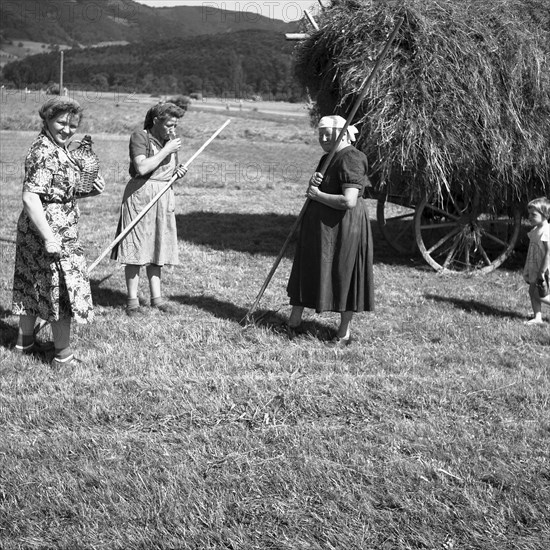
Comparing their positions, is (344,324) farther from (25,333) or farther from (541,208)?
(25,333)

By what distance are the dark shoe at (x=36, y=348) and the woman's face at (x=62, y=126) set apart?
155cm

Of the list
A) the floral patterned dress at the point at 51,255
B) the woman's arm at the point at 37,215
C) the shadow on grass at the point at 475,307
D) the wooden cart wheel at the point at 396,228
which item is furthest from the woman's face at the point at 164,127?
the shadow on grass at the point at 475,307

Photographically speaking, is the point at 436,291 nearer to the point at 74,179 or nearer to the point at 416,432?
the point at 416,432

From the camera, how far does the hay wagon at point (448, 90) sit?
740 centimetres

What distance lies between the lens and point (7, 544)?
3.06 metres

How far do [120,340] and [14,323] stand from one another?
0.99 m

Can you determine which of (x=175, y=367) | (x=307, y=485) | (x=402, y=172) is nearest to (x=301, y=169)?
(x=402, y=172)

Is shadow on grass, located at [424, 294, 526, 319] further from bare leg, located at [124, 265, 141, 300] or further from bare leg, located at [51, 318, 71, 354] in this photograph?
bare leg, located at [51, 318, 71, 354]

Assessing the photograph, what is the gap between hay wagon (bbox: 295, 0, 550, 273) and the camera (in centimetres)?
740

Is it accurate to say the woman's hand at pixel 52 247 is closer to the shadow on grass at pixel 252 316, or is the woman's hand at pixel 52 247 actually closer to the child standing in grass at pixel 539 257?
the shadow on grass at pixel 252 316

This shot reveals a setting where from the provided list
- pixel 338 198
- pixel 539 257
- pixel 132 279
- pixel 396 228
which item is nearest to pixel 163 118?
pixel 132 279

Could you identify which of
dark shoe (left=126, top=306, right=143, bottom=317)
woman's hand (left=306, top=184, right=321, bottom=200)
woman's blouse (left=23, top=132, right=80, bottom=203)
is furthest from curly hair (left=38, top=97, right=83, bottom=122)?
dark shoe (left=126, top=306, right=143, bottom=317)

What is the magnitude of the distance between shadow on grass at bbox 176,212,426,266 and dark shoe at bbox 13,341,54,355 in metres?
4.10

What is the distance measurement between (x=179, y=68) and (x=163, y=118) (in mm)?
89063
